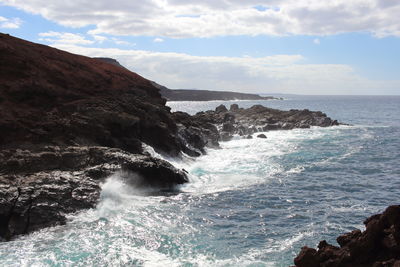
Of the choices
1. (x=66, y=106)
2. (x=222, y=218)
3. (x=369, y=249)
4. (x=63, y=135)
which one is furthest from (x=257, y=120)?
(x=369, y=249)

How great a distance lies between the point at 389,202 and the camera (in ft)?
75.5

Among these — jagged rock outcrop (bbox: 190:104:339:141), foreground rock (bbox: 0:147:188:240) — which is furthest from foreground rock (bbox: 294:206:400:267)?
jagged rock outcrop (bbox: 190:104:339:141)

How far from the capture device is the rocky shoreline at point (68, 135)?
63.8ft

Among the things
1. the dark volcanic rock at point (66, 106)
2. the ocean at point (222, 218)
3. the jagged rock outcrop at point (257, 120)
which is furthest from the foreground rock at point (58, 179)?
the jagged rock outcrop at point (257, 120)

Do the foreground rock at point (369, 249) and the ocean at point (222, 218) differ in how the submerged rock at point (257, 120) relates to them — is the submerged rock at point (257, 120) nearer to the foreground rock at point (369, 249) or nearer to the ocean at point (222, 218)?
the ocean at point (222, 218)

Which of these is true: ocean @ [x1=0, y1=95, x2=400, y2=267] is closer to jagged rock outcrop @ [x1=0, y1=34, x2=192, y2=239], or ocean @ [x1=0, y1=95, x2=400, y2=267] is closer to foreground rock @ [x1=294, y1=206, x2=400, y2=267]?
jagged rock outcrop @ [x1=0, y1=34, x2=192, y2=239]

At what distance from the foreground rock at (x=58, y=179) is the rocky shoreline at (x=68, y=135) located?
1.8 inches

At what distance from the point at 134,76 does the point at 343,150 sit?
27.6 meters

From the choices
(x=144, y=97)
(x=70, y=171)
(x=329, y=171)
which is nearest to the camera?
(x=70, y=171)

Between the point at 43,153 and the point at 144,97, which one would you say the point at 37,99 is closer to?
the point at 43,153

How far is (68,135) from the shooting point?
27.2 m

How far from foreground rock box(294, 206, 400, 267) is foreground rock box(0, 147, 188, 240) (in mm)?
13150

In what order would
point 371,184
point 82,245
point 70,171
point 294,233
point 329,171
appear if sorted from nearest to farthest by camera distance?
point 82,245 < point 294,233 < point 70,171 < point 371,184 < point 329,171

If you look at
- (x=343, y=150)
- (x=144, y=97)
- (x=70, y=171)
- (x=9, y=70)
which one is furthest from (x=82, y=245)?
(x=343, y=150)
